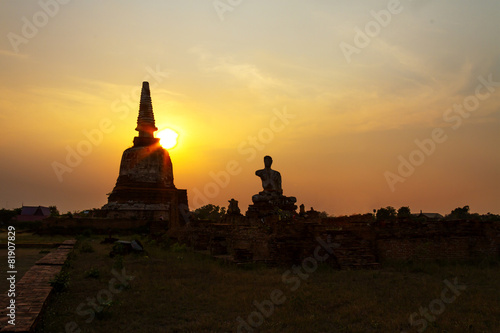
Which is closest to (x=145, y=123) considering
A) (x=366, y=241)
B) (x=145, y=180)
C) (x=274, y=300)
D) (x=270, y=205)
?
(x=145, y=180)

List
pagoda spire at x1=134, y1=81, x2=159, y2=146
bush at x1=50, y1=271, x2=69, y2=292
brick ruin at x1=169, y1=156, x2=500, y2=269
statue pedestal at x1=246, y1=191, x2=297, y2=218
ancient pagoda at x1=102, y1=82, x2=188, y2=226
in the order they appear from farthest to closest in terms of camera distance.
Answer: pagoda spire at x1=134, y1=81, x2=159, y2=146 → ancient pagoda at x1=102, y1=82, x2=188, y2=226 → statue pedestal at x1=246, y1=191, x2=297, y2=218 → brick ruin at x1=169, y1=156, x2=500, y2=269 → bush at x1=50, y1=271, x2=69, y2=292

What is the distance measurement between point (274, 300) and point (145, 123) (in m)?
32.2

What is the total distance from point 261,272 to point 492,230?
7.22 metres

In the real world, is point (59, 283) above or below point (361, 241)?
below

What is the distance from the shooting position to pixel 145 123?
36469 mm

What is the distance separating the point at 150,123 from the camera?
120 ft

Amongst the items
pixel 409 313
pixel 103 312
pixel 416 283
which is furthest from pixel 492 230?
pixel 103 312

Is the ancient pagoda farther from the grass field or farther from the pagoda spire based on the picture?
the grass field

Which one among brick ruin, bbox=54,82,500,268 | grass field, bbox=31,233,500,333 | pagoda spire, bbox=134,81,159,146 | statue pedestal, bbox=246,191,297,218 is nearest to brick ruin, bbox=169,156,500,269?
brick ruin, bbox=54,82,500,268

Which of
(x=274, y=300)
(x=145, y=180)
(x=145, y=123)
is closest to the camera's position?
(x=274, y=300)

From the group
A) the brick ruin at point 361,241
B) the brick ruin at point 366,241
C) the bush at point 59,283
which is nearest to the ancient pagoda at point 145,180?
the brick ruin at point 361,241

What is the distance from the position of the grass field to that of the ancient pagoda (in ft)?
68.9

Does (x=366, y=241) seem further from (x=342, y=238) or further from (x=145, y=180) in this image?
(x=145, y=180)

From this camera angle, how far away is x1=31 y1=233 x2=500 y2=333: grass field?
5.29m
